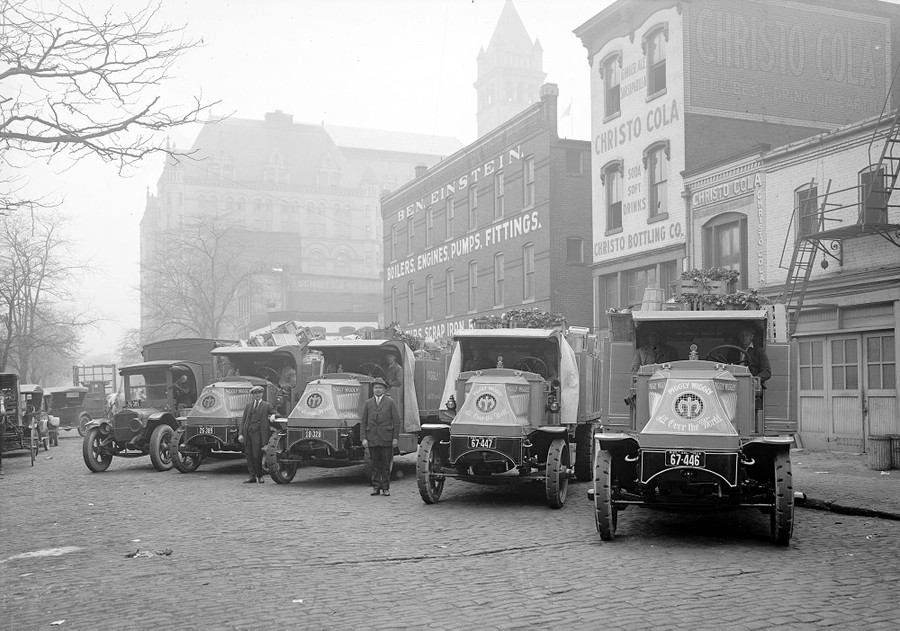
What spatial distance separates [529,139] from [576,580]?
28.6 m

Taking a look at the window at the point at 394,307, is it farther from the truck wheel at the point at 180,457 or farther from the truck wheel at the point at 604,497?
the truck wheel at the point at 604,497

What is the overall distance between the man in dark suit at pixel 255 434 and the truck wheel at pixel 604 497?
8.55m

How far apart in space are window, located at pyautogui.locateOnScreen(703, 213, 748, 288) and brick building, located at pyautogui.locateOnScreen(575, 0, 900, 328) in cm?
9

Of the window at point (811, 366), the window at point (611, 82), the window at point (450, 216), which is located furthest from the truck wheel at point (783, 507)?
the window at point (450, 216)

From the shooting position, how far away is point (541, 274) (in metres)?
33.5

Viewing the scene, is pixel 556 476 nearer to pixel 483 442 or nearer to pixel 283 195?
Answer: pixel 483 442

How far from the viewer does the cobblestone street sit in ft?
22.5

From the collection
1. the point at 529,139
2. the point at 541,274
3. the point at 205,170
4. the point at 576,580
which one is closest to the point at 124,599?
the point at 576,580

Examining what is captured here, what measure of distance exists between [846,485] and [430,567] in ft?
27.3

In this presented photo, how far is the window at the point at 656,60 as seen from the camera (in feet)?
87.4

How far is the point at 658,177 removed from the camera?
26.5m

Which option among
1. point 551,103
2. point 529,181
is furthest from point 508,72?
point 551,103

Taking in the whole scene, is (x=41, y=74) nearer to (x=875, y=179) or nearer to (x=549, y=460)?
(x=549, y=460)

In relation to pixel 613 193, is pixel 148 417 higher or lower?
lower
